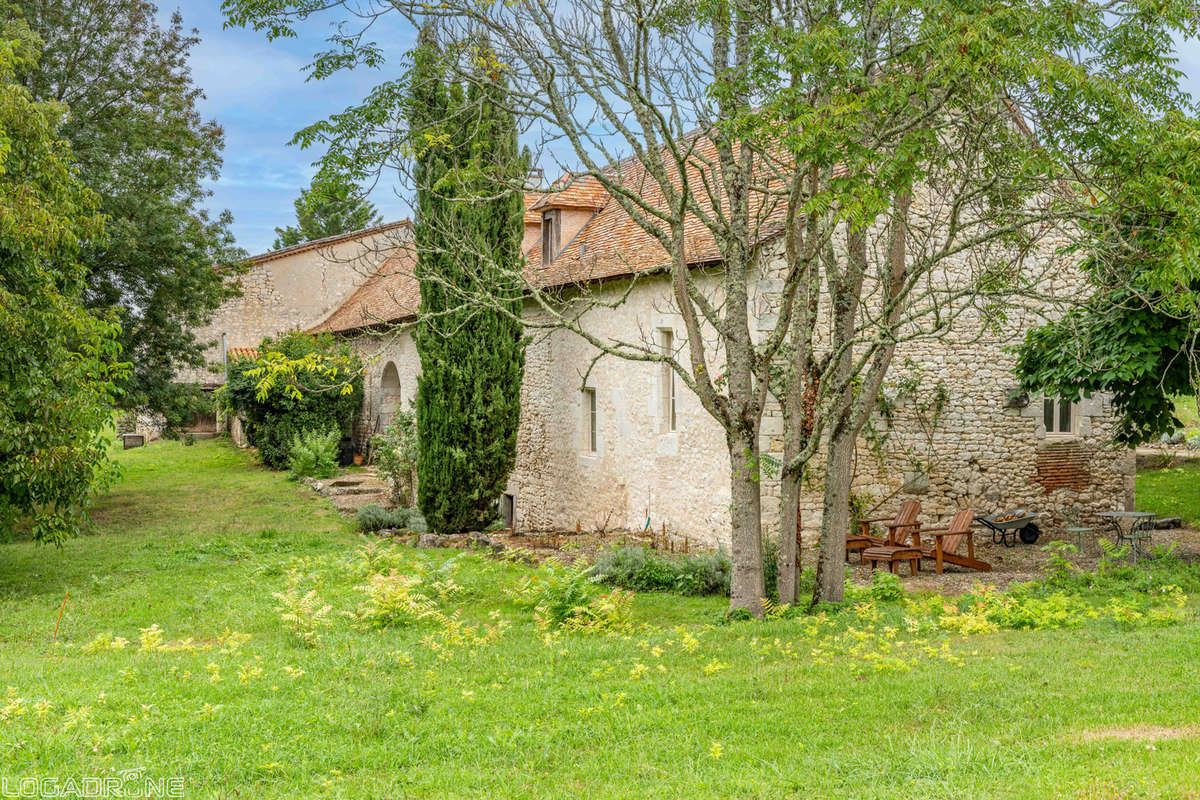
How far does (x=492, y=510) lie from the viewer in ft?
51.0

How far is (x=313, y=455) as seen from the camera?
23.0 m

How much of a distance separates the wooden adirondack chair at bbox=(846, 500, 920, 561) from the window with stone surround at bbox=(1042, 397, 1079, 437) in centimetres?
342

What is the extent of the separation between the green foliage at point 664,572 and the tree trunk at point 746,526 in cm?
194

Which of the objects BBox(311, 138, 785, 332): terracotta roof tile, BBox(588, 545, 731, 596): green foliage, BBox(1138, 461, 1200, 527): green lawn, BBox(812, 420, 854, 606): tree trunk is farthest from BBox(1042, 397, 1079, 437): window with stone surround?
BBox(812, 420, 854, 606): tree trunk

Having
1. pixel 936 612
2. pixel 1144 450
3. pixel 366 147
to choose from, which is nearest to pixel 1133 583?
pixel 936 612

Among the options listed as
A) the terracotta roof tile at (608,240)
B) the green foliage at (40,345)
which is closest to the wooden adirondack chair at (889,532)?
the terracotta roof tile at (608,240)

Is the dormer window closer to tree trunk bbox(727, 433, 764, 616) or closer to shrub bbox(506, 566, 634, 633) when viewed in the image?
shrub bbox(506, 566, 634, 633)

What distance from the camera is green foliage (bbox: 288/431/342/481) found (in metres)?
22.9

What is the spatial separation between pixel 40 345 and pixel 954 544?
37.3 feet

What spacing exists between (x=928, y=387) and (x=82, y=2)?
16.4 m

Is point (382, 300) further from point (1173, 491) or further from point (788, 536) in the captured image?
point (1173, 491)

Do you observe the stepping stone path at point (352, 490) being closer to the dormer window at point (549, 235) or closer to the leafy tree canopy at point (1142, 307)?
the dormer window at point (549, 235)

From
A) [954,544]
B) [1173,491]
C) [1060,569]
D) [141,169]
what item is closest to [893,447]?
[954,544]

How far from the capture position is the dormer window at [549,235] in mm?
17781
